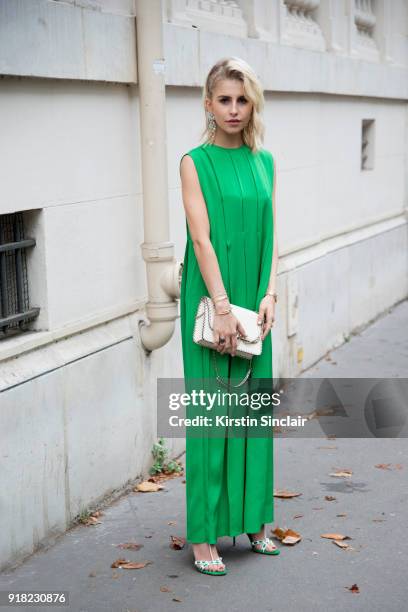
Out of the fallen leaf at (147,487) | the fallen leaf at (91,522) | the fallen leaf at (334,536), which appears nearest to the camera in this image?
the fallen leaf at (334,536)

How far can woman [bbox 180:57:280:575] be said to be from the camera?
14.6 ft

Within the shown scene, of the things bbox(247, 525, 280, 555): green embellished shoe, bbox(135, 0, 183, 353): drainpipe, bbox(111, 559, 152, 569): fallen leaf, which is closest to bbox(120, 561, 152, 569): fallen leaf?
bbox(111, 559, 152, 569): fallen leaf

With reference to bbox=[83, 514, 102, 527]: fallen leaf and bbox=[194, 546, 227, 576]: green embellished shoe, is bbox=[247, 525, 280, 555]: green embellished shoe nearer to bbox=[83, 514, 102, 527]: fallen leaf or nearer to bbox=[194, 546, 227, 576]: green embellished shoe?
bbox=[194, 546, 227, 576]: green embellished shoe

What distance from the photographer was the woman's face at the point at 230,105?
14.5ft

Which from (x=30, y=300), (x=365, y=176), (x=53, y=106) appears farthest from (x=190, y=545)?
(x=365, y=176)

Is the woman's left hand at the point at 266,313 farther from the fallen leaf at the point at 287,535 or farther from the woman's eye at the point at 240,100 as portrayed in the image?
the fallen leaf at the point at 287,535

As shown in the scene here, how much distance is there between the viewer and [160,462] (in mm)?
6277

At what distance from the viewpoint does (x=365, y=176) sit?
11.3m

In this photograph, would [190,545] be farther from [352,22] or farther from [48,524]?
[352,22]

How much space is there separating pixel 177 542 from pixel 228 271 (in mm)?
1418

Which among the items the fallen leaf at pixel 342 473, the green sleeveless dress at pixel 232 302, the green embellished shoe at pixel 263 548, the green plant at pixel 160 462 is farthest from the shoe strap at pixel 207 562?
the fallen leaf at pixel 342 473

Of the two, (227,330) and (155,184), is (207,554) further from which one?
(155,184)

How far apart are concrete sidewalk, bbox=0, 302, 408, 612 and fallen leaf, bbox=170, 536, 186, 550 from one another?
0.03 m

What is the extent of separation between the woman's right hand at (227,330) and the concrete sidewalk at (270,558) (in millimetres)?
1049
